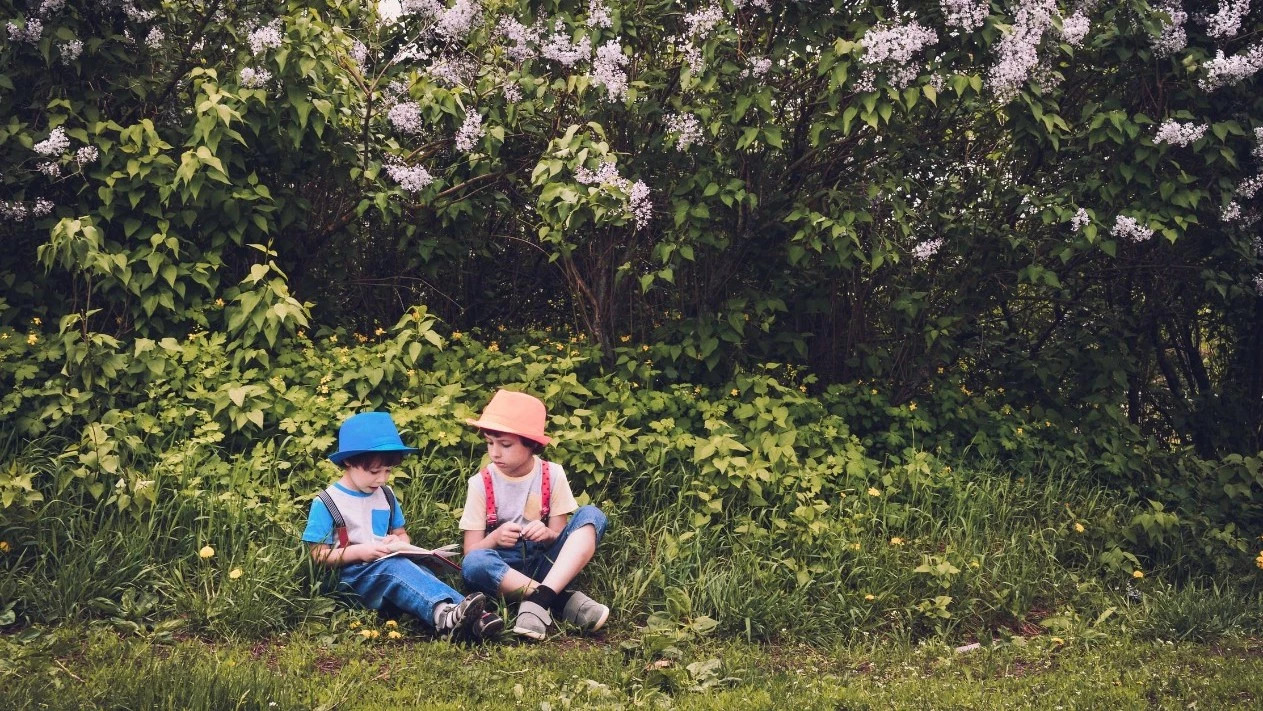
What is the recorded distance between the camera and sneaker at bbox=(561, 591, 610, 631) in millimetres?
4445

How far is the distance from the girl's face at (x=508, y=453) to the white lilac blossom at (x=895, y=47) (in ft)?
7.49

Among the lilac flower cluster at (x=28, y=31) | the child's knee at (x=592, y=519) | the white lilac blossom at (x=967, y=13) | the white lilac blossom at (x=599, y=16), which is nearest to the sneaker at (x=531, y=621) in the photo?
the child's knee at (x=592, y=519)

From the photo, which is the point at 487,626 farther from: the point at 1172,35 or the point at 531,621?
the point at 1172,35

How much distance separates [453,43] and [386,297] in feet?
5.40

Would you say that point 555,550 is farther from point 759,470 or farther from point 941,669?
point 941,669

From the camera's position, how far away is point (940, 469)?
18.8 feet

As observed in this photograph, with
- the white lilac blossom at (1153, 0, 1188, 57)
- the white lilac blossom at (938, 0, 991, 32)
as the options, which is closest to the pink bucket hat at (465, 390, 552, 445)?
the white lilac blossom at (938, 0, 991, 32)

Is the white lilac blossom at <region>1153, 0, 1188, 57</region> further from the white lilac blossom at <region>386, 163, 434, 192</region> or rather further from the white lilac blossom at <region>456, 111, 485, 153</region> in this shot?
the white lilac blossom at <region>386, 163, 434, 192</region>

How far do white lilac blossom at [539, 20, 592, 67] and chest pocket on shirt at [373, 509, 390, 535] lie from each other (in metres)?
2.32

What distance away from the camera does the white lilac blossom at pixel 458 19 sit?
5.74m

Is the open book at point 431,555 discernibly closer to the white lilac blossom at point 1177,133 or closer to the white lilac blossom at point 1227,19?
the white lilac blossom at point 1177,133

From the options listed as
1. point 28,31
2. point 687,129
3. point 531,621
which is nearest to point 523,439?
point 531,621

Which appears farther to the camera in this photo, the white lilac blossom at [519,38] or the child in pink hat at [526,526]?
the white lilac blossom at [519,38]

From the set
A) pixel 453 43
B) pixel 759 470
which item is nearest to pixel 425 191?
pixel 453 43
